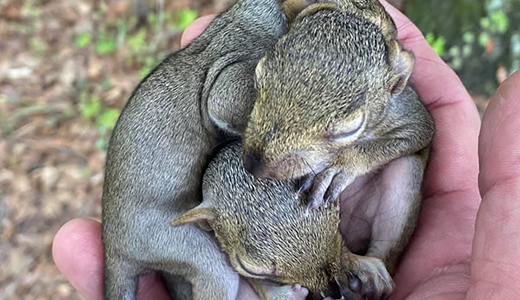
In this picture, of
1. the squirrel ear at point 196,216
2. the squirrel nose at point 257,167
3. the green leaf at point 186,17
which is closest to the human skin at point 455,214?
the squirrel ear at point 196,216

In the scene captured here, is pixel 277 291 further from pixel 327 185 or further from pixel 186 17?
pixel 186 17

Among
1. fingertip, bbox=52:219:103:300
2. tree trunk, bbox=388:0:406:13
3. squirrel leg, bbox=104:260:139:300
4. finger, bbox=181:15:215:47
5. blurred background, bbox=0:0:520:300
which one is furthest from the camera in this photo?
tree trunk, bbox=388:0:406:13

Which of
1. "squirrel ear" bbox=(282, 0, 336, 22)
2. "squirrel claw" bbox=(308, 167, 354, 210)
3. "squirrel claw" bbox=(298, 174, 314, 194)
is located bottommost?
"squirrel claw" bbox=(308, 167, 354, 210)

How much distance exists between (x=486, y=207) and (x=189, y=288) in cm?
152

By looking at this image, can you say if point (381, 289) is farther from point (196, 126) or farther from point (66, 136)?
point (66, 136)

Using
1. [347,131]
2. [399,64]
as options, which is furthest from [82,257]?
[399,64]

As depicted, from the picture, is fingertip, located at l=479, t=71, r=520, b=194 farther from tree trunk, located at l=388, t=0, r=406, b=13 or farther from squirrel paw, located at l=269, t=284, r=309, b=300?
tree trunk, located at l=388, t=0, r=406, b=13

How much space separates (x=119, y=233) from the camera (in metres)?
2.68

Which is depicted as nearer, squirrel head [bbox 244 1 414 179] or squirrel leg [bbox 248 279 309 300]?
squirrel head [bbox 244 1 414 179]

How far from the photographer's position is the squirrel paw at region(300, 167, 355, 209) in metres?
2.36

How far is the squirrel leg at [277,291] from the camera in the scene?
92.3 inches

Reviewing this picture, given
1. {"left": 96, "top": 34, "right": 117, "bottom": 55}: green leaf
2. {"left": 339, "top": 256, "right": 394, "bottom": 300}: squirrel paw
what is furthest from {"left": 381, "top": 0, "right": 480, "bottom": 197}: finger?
{"left": 96, "top": 34, "right": 117, "bottom": 55}: green leaf

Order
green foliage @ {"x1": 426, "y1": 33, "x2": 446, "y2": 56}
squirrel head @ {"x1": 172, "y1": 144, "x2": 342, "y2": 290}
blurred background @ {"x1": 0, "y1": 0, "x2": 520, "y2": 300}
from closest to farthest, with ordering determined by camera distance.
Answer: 1. squirrel head @ {"x1": 172, "y1": 144, "x2": 342, "y2": 290}
2. blurred background @ {"x1": 0, "y1": 0, "x2": 520, "y2": 300}
3. green foliage @ {"x1": 426, "y1": 33, "x2": 446, "y2": 56}

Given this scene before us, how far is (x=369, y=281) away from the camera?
2449 millimetres
